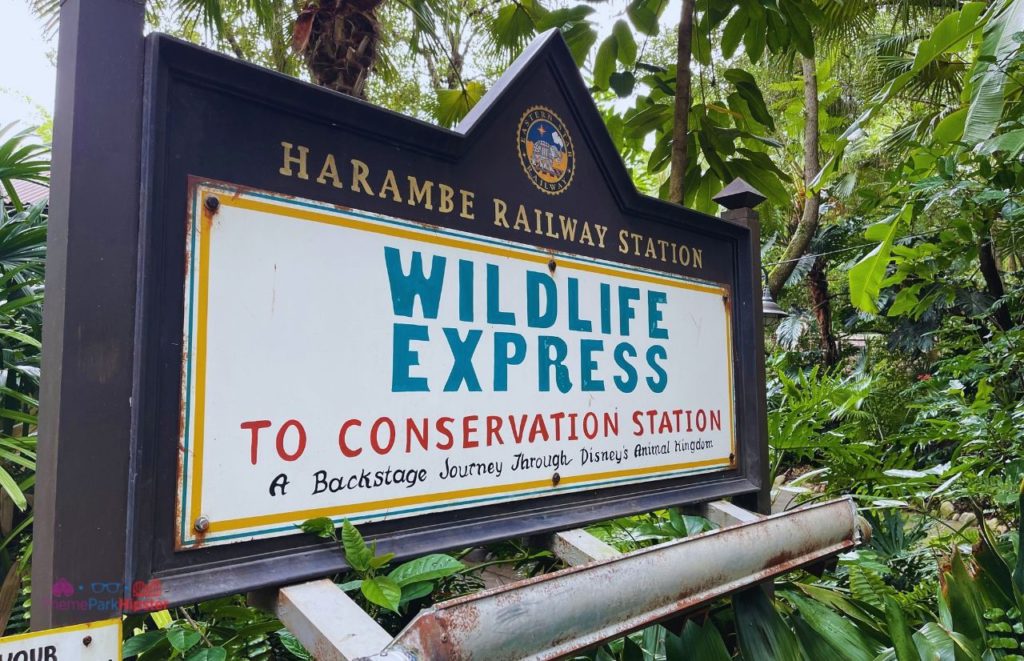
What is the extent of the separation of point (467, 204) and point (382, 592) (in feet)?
2.64

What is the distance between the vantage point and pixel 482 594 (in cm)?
110

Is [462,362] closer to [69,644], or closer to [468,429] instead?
[468,429]

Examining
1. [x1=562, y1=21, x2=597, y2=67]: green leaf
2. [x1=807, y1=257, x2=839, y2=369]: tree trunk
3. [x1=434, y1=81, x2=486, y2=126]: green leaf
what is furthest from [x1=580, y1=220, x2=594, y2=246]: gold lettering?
[x1=807, y1=257, x2=839, y2=369]: tree trunk

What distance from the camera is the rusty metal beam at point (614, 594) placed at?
104cm

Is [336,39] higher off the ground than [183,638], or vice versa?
[336,39]

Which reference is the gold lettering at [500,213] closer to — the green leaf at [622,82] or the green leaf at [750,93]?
the green leaf at [622,82]

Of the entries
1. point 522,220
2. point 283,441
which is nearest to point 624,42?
point 522,220

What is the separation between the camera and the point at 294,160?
125 cm

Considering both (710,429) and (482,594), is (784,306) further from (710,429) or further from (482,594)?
(482,594)

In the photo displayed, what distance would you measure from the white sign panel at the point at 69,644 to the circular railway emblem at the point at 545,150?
1210mm

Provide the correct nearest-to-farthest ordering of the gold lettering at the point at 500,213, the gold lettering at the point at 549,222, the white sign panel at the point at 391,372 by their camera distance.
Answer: the white sign panel at the point at 391,372, the gold lettering at the point at 500,213, the gold lettering at the point at 549,222

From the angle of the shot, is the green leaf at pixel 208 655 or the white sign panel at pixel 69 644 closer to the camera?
the white sign panel at pixel 69 644

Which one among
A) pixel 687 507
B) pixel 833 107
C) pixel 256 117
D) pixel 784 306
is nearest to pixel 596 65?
pixel 687 507

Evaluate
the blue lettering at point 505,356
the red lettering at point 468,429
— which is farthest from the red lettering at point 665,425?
the red lettering at point 468,429
